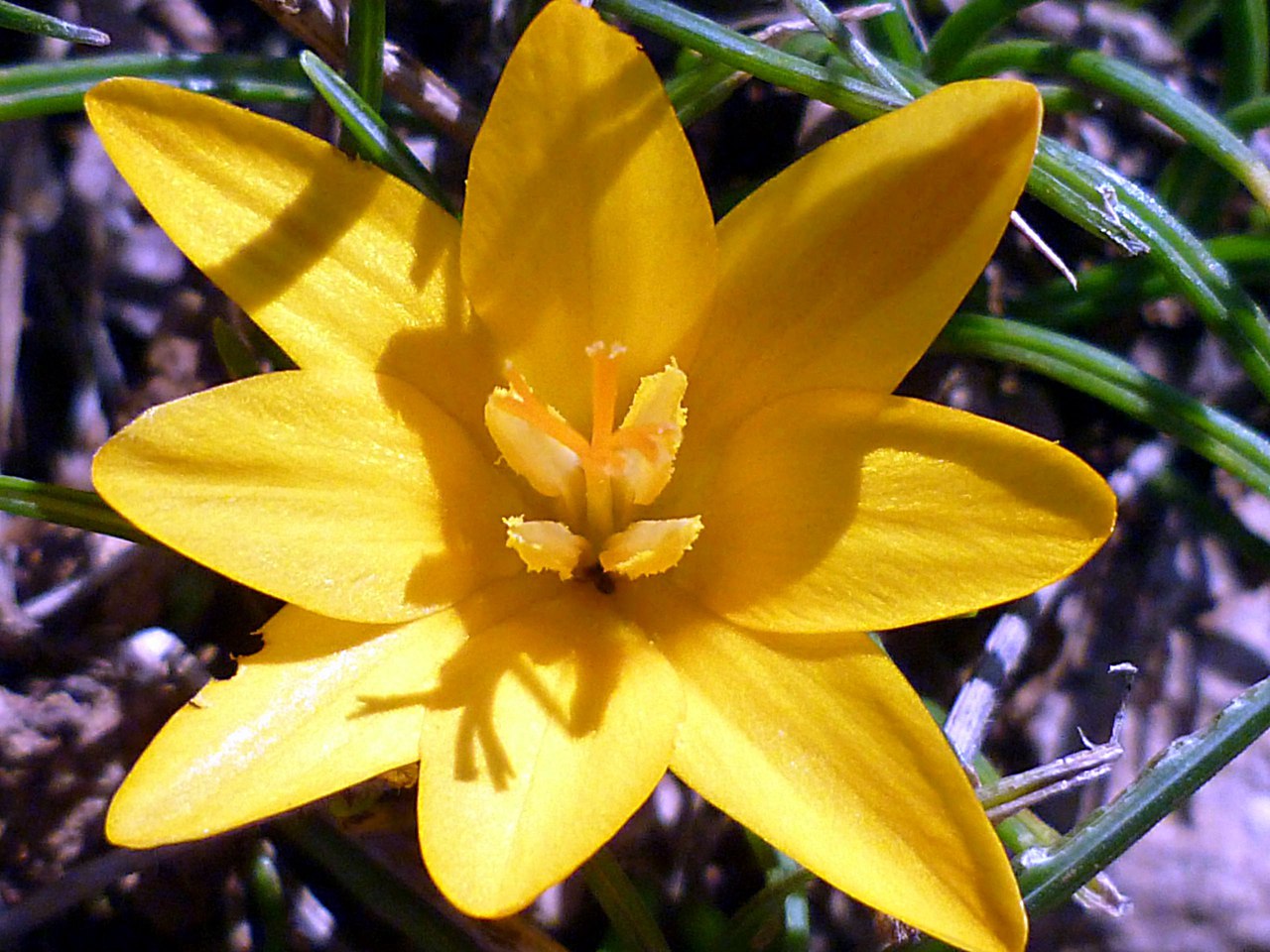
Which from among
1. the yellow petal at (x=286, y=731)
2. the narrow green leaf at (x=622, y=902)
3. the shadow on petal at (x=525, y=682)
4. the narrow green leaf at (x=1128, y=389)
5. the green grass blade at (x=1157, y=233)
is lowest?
the narrow green leaf at (x=622, y=902)

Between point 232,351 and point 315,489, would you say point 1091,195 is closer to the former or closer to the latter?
point 315,489

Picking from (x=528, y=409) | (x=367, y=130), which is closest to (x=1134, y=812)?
(x=528, y=409)

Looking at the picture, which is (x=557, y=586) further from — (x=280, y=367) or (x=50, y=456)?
(x=50, y=456)

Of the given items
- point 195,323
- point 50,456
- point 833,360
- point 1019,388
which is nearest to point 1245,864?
point 1019,388

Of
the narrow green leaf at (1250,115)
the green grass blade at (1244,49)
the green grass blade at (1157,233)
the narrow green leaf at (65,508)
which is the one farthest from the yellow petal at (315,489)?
the green grass blade at (1244,49)

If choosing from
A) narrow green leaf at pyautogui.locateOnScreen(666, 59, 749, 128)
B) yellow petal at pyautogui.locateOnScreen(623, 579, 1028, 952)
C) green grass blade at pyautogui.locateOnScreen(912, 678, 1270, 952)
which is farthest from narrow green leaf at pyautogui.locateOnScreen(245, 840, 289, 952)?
narrow green leaf at pyautogui.locateOnScreen(666, 59, 749, 128)

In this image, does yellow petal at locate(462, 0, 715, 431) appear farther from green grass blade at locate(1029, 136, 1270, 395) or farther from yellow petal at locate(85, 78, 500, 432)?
green grass blade at locate(1029, 136, 1270, 395)

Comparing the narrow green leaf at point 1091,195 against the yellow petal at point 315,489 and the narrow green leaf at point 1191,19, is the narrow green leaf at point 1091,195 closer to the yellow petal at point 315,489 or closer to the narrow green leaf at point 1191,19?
the yellow petal at point 315,489
